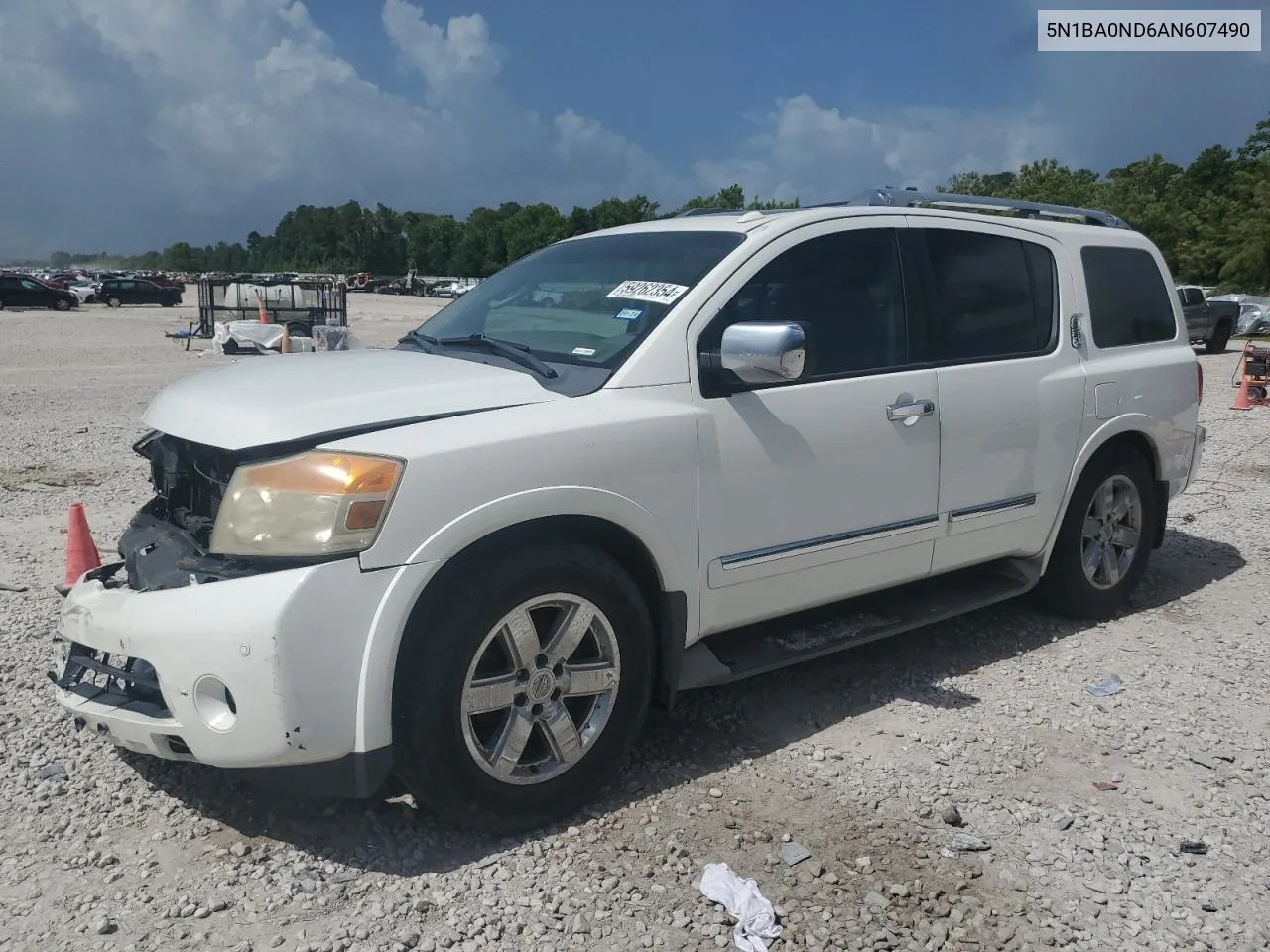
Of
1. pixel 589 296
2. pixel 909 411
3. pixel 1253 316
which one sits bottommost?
pixel 909 411

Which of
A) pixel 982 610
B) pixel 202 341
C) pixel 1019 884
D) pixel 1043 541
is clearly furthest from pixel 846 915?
pixel 202 341

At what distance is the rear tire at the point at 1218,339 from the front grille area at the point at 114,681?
2645 cm

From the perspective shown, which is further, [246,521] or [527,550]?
[527,550]

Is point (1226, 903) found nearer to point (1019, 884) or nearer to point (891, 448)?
point (1019, 884)

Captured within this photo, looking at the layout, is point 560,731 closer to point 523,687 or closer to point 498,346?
point 523,687

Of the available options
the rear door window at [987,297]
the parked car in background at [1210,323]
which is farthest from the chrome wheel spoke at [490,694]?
the parked car in background at [1210,323]

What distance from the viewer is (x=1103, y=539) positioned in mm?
5273

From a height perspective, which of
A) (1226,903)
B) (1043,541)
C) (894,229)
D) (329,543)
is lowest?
(1226,903)

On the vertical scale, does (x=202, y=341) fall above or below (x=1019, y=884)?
above

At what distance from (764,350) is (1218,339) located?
2550 cm

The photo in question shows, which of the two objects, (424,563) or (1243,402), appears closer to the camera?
(424,563)

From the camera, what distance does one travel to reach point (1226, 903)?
3.00 m

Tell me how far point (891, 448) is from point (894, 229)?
942 mm

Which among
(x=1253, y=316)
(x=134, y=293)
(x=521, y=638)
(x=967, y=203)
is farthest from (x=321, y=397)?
(x=134, y=293)
